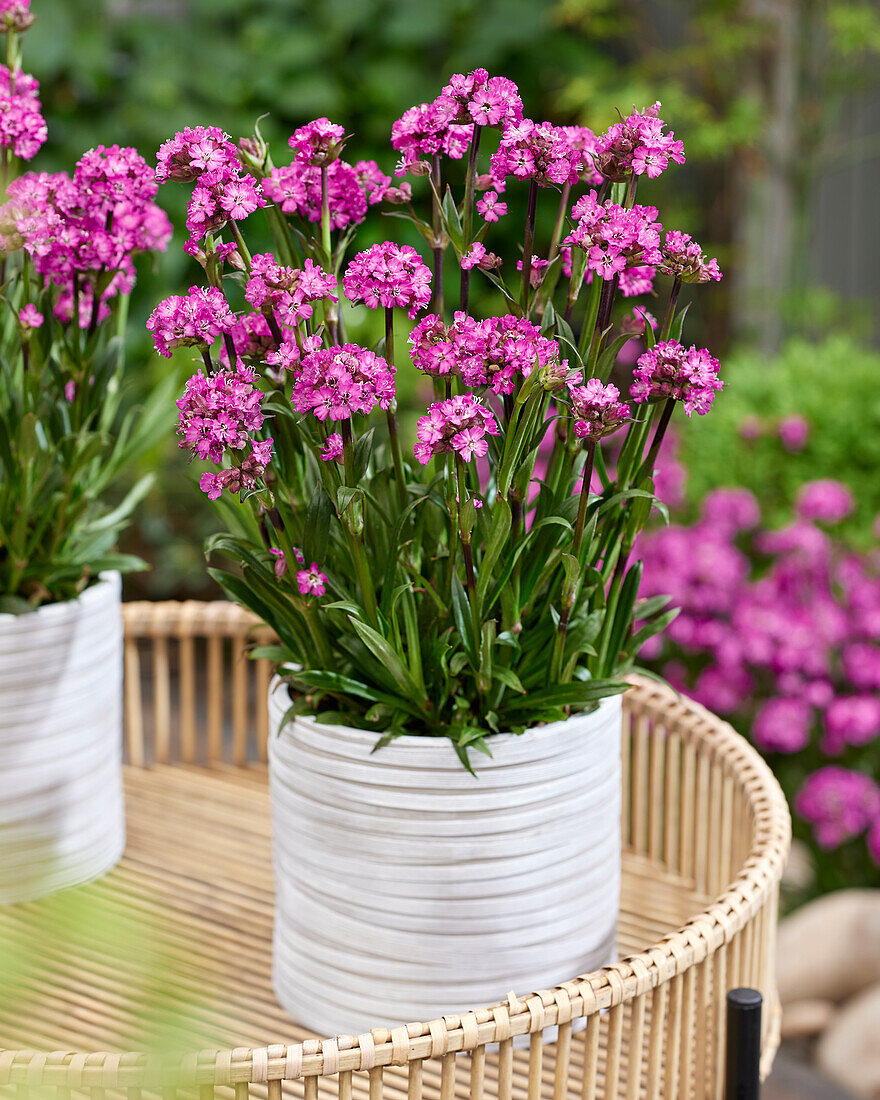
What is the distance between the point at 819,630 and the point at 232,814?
91 cm

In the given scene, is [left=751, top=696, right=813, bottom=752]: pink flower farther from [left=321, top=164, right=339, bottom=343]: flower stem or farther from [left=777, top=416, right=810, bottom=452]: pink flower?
[left=321, top=164, right=339, bottom=343]: flower stem

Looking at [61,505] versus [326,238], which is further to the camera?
[61,505]

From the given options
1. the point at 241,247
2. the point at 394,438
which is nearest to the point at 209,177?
the point at 241,247

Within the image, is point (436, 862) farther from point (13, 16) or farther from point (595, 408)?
point (13, 16)

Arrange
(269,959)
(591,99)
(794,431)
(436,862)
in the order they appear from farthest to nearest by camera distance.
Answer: (591,99), (794,431), (269,959), (436,862)

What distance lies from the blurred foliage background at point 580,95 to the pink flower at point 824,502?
993 millimetres

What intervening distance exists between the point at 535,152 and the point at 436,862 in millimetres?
340

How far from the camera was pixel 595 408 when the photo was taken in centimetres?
50

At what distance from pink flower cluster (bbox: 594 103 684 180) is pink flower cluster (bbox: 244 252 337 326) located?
14 centimetres

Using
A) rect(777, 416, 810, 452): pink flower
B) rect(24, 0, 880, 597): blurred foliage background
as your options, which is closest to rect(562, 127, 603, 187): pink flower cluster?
rect(777, 416, 810, 452): pink flower

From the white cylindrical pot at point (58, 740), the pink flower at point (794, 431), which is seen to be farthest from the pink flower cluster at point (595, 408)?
the pink flower at point (794, 431)

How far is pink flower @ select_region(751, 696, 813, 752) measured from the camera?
1561 millimetres

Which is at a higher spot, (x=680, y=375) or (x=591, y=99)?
(x=591, y=99)

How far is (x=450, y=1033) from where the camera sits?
49cm
